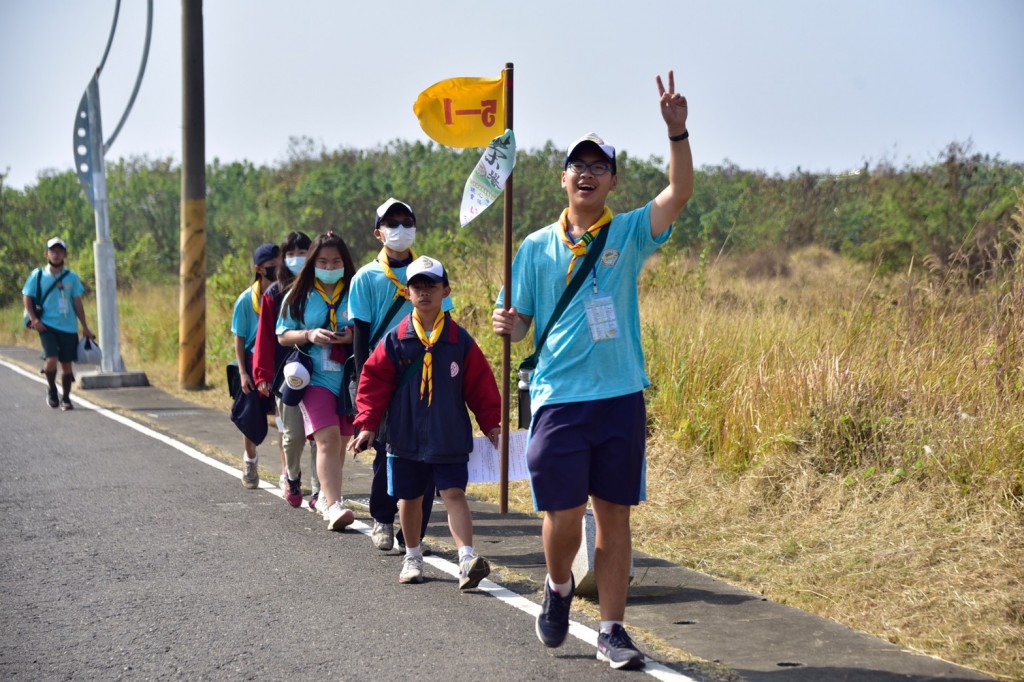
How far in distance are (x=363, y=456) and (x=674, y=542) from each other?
14.8ft

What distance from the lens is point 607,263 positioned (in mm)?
5246

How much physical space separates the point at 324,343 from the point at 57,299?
7.76m

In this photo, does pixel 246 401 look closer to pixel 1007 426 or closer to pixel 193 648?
pixel 193 648

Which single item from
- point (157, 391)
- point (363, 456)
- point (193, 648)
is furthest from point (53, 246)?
point (193, 648)

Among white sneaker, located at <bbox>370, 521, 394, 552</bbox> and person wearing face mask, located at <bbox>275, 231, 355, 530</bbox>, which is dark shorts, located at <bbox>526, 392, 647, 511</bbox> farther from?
person wearing face mask, located at <bbox>275, 231, 355, 530</bbox>

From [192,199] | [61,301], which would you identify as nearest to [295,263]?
[61,301]

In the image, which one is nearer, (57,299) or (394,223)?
(394,223)

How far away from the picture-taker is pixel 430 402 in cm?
653

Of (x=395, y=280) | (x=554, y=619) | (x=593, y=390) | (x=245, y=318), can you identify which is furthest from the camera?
(x=245, y=318)

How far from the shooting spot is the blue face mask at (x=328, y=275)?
8.06m

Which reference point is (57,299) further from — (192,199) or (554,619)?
(554,619)

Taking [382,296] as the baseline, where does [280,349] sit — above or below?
below

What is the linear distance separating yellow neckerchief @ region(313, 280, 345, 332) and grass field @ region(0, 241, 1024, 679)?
2.01 m

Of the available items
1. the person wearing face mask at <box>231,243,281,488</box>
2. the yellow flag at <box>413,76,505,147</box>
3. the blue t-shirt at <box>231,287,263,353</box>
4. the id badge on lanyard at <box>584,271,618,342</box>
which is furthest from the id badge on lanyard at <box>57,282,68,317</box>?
the id badge on lanyard at <box>584,271,618,342</box>
